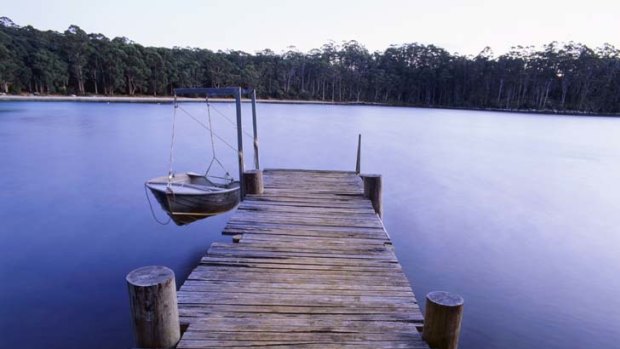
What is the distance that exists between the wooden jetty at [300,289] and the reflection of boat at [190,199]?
2.58 m

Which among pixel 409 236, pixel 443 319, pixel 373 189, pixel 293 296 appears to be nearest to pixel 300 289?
pixel 293 296

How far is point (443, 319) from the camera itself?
2914 millimetres

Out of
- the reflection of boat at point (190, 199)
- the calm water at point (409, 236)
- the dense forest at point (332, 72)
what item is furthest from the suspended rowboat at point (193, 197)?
the dense forest at point (332, 72)

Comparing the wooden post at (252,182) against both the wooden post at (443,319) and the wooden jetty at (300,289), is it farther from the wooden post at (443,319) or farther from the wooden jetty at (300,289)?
the wooden post at (443,319)

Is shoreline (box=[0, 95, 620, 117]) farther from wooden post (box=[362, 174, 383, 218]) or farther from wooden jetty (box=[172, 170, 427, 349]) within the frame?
wooden jetty (box=[172, 170, 427, 349])

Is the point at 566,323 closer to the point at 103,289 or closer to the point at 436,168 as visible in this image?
the point at 103,289

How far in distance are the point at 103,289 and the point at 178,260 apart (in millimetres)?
1894

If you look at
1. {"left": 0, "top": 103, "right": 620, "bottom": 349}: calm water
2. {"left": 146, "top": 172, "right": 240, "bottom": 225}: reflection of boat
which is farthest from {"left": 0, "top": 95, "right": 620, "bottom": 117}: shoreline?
{"left": 146, "top": 172, "right": 240, "bottom": 225}: reflection of boat

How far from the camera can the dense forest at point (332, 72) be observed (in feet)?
200

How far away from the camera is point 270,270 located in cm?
430

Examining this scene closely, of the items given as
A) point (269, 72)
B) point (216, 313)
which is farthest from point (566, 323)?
point (269, 72)

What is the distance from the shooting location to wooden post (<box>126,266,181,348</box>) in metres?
2.69

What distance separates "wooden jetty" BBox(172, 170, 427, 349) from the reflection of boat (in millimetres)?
2581

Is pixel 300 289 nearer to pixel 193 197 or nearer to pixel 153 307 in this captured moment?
pixel 153 307
